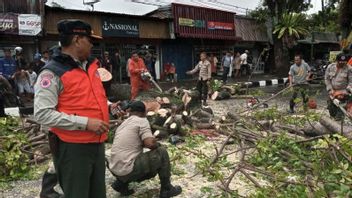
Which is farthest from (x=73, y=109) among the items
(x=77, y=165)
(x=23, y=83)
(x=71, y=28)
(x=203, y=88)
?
(x=23, y=83)

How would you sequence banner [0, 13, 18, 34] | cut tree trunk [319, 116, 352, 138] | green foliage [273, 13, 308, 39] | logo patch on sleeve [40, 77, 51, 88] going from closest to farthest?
logo patch on sleeve [40, 77, 51, 88]
cut tree trunk [319, 116, 352, 138]
banner [0, 13, 18, 34]
green foliage [273, 13, 308, 39]

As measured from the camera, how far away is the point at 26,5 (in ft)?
50.4

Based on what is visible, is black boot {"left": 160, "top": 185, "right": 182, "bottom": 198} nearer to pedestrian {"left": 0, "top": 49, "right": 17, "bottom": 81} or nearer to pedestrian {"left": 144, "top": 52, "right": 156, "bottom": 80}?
pedestrian {"left": 0, "top": 49, "right": 17, "bottom": 81}

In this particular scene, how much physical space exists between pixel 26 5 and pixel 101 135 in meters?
13.7

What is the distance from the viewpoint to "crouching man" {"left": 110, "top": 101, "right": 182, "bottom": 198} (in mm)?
4523

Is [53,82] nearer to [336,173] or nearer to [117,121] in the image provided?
[336,173]

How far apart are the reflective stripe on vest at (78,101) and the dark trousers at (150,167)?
1539 millimetres

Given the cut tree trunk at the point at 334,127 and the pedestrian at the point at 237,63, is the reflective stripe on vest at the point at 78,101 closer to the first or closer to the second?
the cut tree trunk at the point at 334,127

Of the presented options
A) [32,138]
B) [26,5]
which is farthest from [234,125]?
[26,5]

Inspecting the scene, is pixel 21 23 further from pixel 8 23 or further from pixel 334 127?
pixel 334 127

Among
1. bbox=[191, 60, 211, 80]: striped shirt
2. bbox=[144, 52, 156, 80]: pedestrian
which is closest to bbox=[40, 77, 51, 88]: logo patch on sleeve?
bbox=[191, 60, 211, 80]: striped shirt

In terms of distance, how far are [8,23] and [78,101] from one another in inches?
515

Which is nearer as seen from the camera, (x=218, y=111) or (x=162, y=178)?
(x=162, y=178)

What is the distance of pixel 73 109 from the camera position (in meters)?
2.95
